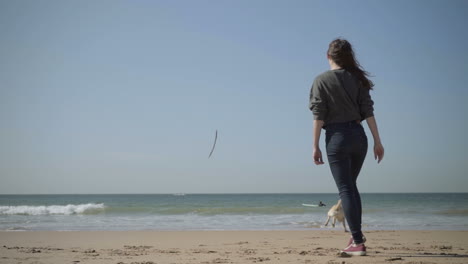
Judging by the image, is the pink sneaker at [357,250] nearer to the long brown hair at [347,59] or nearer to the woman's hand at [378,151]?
the woman's hand at [378,151]

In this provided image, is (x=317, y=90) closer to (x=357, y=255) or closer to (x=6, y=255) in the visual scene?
(x=357, y=255)

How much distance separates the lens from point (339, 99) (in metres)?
3.24

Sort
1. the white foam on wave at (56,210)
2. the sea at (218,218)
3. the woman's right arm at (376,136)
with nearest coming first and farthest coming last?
the woman's right arm at (376,136) < the sea at (218,218) < the white foam on wave at (56,210)

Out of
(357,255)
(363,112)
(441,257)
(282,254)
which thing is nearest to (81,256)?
(282,254)

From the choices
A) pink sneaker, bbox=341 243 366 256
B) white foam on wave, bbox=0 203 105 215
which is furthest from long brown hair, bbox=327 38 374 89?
white foam on wave, bbox=0 203 105 215

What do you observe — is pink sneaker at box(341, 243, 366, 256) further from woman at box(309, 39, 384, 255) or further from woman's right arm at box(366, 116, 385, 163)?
woman's right arm at box(366, 116, 385, 163)

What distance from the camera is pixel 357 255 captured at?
11.1 feet

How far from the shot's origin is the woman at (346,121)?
317 centimetres

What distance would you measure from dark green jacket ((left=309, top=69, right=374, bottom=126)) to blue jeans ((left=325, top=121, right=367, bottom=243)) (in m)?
0.09

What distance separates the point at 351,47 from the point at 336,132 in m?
0.77

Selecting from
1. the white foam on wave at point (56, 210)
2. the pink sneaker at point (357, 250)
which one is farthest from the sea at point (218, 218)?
the pink sneaker at point (357, 250)

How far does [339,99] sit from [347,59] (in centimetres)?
40

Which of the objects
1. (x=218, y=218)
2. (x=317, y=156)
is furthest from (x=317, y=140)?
(x=218, y=218)

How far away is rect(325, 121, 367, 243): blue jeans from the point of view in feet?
10.3
